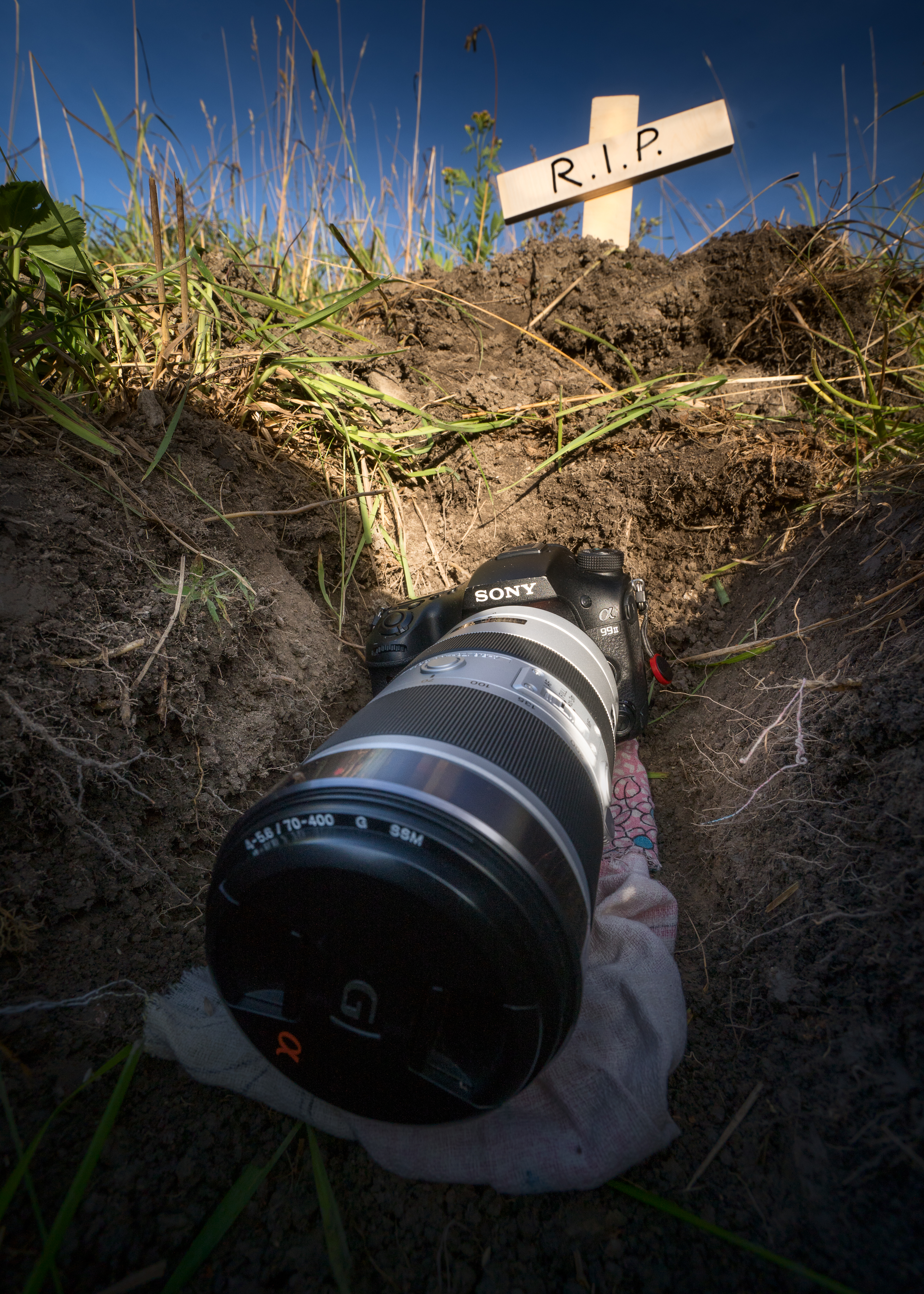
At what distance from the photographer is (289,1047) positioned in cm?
65

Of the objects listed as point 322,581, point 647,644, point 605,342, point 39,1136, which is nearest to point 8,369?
point 322,581

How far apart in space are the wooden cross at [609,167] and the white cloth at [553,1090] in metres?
1.95

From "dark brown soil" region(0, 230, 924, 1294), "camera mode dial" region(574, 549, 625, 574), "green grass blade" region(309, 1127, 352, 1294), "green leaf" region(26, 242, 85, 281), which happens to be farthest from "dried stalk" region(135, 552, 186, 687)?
"camera mode dial" region(574, 549, 625, 574)

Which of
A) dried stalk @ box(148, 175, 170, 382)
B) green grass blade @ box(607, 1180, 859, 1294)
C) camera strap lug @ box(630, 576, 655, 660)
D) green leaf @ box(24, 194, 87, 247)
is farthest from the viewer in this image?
camera strap lug @ box(630, 576, 655, 660)

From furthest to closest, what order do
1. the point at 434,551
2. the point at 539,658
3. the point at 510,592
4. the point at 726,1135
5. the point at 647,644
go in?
the point at 434,551, the point at 647,644, the point at 510,592, the point at 539,658, the point at 726,1135

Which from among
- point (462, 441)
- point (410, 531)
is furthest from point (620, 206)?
point (410, 531)

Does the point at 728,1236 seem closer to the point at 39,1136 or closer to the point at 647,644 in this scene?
Result: the point at 39,1136

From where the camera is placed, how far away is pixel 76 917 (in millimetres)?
850

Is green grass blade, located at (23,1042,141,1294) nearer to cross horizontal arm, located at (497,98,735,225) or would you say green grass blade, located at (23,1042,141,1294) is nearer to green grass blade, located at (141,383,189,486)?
green grass blade, located at (141,383,189,486)

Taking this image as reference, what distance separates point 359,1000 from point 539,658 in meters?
0.53

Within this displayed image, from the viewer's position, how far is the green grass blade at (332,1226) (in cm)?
58

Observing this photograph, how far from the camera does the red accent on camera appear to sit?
1439 millimetres

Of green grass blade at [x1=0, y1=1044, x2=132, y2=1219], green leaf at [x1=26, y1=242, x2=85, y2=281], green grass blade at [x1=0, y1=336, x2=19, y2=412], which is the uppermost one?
green leaf at [x1=26, y1=242, x2=85, y2=281]

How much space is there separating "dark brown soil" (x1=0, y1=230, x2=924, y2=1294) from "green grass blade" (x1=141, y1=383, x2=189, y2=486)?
35mm
